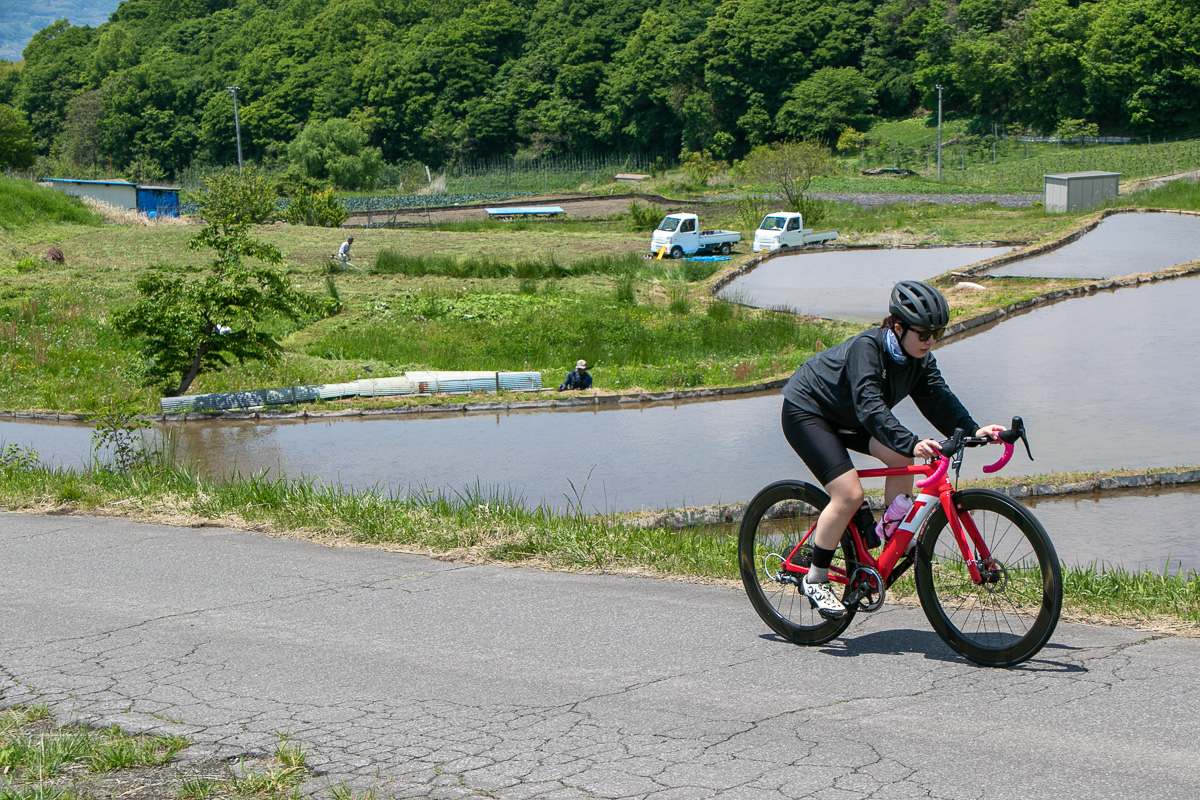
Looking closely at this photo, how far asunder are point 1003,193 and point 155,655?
6374 cm

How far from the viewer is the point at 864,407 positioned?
486 cm

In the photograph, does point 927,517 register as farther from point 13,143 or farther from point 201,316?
point 13,143

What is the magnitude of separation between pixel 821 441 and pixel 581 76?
123023mm

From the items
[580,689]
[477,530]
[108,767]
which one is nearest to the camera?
[108,767]

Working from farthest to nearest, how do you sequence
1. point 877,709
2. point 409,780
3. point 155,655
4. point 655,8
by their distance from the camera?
point 655,8 → point 155,655 → point 877,709 → point 409,780

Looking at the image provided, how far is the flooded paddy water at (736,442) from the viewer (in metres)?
11.2

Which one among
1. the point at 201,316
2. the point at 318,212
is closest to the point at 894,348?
the point at 201,316

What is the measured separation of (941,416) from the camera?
5164 millimetres

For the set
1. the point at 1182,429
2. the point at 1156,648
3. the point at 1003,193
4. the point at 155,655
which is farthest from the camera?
the point at 1003,193

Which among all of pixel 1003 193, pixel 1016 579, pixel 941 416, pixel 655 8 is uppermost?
pixel 655 8

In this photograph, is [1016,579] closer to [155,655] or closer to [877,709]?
[877,709]

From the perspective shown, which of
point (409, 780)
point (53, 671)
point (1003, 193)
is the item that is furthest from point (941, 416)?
point (1003, 193)

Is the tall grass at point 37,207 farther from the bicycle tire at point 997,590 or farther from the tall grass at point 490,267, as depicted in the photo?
the bicycle tire at point 997,590

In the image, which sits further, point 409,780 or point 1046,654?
point 1046,654
